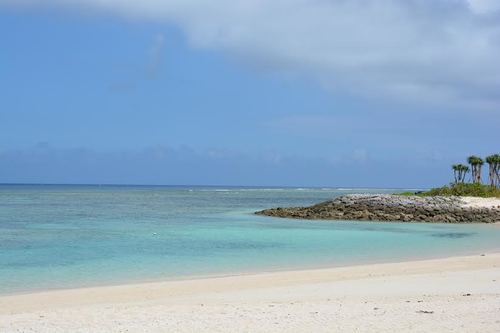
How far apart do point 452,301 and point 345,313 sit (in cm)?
244

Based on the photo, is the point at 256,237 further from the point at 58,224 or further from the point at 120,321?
the point at 120,321

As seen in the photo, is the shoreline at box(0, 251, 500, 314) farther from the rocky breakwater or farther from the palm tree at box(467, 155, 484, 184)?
the palm tree at box(467, 155, 484, 184)

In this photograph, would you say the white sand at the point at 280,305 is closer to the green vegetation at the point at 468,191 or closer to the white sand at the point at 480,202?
the white sand at the point at 480,202

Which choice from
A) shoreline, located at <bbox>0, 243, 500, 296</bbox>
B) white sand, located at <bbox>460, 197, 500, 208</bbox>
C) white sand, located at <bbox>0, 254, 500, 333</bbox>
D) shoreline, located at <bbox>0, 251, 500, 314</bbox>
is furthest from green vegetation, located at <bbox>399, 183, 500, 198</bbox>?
white sand, located at <bbox>0, 254, 500, 333</bbox>

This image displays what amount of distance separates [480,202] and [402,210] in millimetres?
7149

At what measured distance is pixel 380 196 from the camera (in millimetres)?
47469

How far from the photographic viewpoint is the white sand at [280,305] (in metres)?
9.42

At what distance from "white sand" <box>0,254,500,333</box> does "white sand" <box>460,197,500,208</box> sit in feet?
102

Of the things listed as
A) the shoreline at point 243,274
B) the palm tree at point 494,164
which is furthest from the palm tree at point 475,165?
the shoreline at point 243,274

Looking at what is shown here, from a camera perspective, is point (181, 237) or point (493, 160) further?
point (493, 160)

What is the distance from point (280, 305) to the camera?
443 inches

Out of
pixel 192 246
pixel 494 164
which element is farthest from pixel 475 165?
pixel 192 246

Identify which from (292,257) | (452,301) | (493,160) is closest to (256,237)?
(292,257)

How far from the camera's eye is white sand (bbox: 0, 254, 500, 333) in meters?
9.42
